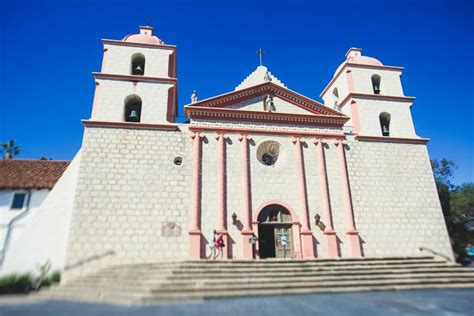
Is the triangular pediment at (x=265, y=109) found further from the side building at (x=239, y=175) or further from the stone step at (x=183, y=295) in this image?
the stone step at (x=183, y=295)

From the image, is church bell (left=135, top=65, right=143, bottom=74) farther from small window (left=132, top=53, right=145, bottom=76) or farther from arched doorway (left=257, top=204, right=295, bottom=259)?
arched doorway (left=257, top=204, right=295, bottom=259)

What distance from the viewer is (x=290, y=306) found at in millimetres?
7445

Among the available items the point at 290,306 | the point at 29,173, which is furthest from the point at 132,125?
the point at 290,306

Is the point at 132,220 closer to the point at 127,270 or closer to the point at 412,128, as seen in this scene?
the point at 127,270

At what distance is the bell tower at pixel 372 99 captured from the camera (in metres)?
17.2

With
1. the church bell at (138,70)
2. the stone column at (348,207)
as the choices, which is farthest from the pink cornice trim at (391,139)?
the church bell at (138,70)

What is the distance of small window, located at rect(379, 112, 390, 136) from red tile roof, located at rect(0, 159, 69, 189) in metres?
18.8

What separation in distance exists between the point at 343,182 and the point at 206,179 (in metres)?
6.91

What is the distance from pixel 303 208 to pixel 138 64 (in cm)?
1192

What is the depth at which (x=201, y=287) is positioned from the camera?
9.28 metres

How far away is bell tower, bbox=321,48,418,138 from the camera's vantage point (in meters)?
17.2

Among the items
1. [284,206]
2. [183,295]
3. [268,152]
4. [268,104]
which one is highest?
[268,104]

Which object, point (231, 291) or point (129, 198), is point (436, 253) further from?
point (129, 198)

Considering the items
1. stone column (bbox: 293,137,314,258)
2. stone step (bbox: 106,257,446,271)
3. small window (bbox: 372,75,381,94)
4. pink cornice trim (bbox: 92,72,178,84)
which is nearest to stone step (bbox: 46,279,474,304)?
stone step (bbox: 106,257,446,271)
